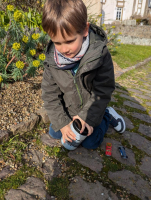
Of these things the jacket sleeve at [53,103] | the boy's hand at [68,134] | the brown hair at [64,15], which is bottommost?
the boy's hand at [68,134]

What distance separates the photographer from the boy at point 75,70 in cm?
130

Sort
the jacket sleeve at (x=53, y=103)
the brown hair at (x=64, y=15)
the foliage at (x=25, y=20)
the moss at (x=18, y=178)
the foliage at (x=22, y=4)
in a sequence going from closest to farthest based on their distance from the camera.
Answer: the brown hair at (x=64, y=15) → the moss at (x=18, y=178) → the jacket sleeve at (x=53, y=103) → the foliage at (x=25, y=20) → the foliage at (x=22, y=4)

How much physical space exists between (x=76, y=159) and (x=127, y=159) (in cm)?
58

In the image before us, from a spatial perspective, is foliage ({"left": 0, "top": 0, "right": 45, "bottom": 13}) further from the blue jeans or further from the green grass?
the blue jeans

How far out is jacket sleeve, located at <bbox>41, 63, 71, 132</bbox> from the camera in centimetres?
184

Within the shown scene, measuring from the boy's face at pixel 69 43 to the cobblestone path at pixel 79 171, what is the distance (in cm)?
111

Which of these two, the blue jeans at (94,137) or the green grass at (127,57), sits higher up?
the green grass at (127,57)

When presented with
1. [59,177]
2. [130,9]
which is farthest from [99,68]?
[130,9]

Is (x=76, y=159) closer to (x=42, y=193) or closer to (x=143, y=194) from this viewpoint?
(x=42, y=193)

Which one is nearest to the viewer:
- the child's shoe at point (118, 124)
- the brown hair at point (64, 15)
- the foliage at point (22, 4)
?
the brown hair at point (64, 15)

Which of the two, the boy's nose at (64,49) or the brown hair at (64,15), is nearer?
the brown hair at (64,15)

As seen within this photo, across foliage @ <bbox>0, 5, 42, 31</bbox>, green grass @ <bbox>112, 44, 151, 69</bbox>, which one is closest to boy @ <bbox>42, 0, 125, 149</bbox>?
foliage @ <bbox>0, 5, 42, 31</bbox>

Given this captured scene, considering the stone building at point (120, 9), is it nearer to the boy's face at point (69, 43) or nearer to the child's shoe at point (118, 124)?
the child's shoe at point (118, 124)

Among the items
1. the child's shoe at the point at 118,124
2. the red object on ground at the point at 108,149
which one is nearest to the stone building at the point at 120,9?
the child's shoe at the point at 118,124
